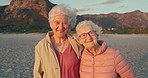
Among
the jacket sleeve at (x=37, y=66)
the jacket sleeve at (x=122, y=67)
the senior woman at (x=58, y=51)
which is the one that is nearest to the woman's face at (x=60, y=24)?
the senior woman at (x=58, y=51)

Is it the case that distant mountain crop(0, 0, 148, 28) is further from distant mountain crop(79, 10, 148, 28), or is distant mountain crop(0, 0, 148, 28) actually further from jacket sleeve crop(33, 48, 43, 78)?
jacket sleeve crop(33, 48, 43, 78)

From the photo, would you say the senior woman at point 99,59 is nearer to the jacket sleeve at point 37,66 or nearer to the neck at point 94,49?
the neck at point 94,49

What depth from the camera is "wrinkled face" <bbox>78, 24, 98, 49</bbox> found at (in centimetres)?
262

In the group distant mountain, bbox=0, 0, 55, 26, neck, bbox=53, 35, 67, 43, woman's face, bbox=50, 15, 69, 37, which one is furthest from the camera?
distant mountain, bbox=0, 0, 55, 26

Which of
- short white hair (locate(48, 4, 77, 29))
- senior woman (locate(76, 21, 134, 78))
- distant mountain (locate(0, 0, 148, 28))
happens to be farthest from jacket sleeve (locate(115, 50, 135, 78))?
distant mountain (locate(0, 0, 148, 28))

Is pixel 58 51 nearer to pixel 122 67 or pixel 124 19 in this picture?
pixel 122 67

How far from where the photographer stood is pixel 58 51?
2793 millimetres

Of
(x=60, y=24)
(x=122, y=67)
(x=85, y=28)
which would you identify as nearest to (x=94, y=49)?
(x=85, y=28)

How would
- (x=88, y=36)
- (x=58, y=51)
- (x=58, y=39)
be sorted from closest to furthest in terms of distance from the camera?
(x=88, y=36)
(x=58, y=51)
(x=58, y=39)

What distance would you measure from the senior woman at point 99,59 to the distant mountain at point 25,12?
8192 cm

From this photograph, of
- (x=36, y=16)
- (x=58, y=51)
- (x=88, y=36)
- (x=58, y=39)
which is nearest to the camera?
(x=88, y=36)

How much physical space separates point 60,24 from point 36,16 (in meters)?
90.6

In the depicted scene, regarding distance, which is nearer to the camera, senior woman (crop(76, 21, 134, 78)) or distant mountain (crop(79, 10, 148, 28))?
senior woman (crop(76, 21, 134, 78))

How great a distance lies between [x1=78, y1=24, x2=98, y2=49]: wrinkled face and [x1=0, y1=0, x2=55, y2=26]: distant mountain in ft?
269
